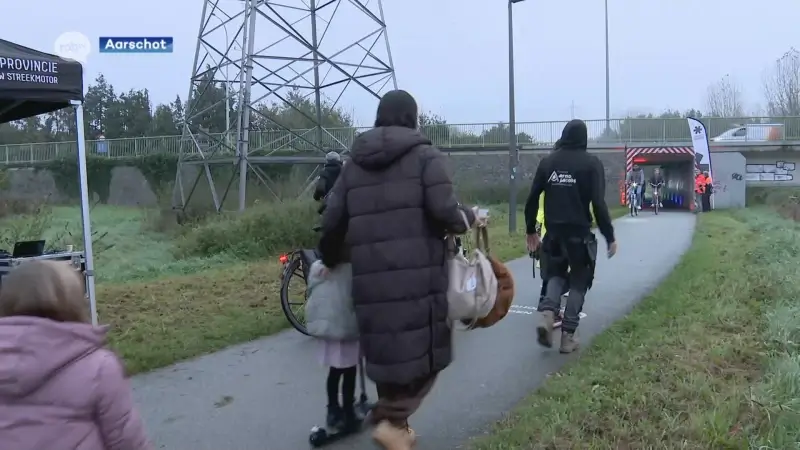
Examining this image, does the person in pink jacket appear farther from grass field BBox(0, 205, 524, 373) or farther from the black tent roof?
the black tent roof

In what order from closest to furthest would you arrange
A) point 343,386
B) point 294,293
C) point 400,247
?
point 400,247
point 343,386
point 294,293

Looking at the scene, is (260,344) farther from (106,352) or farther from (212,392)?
(106,352)

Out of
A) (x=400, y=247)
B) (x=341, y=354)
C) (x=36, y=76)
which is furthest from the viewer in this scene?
(x=36, y=76)

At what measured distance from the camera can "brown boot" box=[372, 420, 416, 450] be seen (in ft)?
12.3

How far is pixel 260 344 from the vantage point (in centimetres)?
678

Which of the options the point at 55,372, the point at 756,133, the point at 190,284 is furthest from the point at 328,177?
the point at 756,133

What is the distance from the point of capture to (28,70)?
20.0 ft

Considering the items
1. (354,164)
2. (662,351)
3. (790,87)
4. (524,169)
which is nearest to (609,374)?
(662,351)

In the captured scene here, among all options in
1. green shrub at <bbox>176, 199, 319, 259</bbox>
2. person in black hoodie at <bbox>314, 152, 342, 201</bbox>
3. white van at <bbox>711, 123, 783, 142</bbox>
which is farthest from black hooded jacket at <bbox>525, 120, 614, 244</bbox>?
white van at <bbox>711, 123, 783, 142</bbox>

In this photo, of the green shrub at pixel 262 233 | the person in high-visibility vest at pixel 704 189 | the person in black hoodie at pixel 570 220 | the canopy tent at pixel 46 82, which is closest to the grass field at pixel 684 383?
the person in black hoodie at pixel 570 220

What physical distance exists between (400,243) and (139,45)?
1244cm

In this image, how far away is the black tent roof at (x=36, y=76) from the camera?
5996 mm

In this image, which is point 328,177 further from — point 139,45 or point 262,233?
point 139,45

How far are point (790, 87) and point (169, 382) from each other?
60232 millimetres
